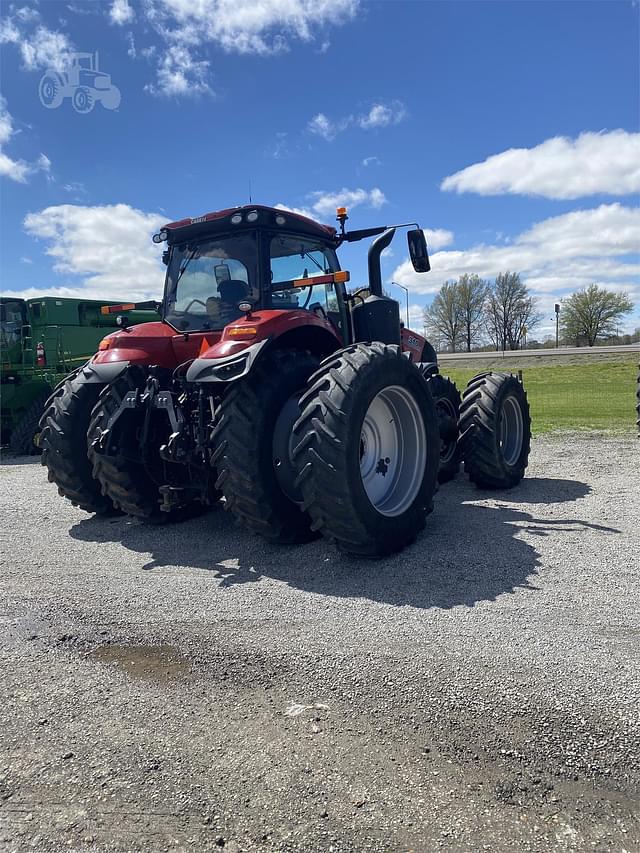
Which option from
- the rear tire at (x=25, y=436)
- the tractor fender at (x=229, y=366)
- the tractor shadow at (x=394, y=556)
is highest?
the tractor fender at (x=229, y=366)

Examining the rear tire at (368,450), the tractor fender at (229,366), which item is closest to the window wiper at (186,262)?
the tractor fender at (229,366)

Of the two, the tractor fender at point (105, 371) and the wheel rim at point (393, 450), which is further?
the tractor fender at point (105, 371)

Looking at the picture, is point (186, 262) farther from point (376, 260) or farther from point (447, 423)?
point (447, 423)

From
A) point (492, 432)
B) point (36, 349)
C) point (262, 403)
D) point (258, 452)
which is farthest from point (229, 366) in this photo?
point (36, 349)

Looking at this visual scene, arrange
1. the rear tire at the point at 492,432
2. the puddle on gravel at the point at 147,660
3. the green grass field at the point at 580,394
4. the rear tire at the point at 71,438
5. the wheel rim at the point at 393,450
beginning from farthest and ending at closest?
the green grass field at the point at 580,394, the rear tire at the point at 492,432, the rear tire at the point at 71,438, the wheel rim at the point at 393,450, the puddle on gravel at the point at 147,660

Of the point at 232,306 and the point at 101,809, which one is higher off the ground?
the point at 232,306

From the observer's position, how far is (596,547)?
15.0 feet

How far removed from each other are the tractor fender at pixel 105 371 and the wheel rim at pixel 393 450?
2126mm

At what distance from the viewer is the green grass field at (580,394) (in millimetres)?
12438

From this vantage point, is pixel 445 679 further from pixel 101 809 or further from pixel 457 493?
pixel 457 493

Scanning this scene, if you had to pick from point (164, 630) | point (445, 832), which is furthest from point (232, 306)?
point (445, 832)

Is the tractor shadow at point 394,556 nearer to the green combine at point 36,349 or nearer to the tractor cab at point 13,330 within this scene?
the green combine at point 36,349

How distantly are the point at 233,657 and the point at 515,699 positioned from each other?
138 cm

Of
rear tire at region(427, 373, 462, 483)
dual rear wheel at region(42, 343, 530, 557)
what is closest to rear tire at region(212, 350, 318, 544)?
dual rear wheel at region(42, 343, 530, 557)
